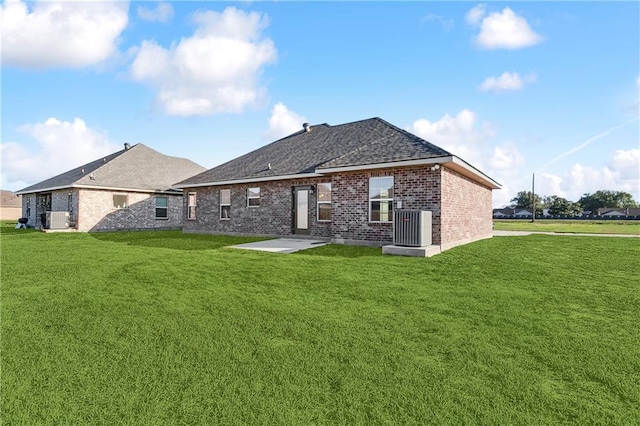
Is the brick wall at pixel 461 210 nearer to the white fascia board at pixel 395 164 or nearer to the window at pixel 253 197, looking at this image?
the white fascia board at pixel 395 164

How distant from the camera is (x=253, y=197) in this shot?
1766 centimetres

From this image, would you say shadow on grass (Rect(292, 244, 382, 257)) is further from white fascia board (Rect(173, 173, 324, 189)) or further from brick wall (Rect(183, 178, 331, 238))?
white fascia board (Rect(173, 173, 324, 189))

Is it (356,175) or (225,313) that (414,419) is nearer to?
(225,313)

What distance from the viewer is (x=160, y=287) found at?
22.3ft

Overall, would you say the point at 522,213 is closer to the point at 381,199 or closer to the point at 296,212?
the point at 296,212

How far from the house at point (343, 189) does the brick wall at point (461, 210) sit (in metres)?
0.04

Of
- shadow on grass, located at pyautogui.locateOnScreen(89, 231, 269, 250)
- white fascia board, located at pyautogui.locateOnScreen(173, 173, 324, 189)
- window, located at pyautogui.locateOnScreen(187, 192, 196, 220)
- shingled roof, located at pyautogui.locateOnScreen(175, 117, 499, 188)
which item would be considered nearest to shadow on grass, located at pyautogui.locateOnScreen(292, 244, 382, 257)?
shingled roof, located at pyautogui.locateOnScreen(175, 117, 499, 188)

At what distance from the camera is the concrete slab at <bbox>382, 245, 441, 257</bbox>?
10070 millimetres

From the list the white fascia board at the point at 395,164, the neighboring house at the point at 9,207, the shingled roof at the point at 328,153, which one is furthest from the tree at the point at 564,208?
the neighboring house at the point at 9,207

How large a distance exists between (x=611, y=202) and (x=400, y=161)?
137977 mm

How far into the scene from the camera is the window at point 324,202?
1482 cm

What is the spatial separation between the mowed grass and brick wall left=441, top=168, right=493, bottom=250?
164 inches

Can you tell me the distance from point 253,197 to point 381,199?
7677 mm

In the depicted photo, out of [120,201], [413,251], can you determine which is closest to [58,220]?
[120,201]
